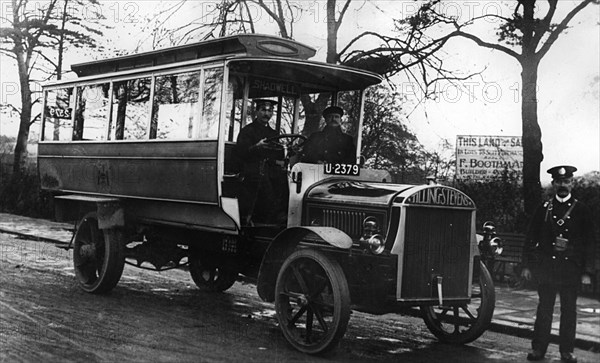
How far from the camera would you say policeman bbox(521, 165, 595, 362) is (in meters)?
6.38

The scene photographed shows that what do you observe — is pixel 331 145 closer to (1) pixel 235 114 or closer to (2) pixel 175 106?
(1) pixel 235 114

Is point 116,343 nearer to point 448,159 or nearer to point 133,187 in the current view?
point 133,187

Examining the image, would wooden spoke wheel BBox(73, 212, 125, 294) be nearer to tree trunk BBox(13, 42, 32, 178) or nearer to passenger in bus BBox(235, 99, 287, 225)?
passenger in bus BBox(235, 99, 287, 225)

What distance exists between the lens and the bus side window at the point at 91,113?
936cm

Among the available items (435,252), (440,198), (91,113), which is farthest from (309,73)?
(91,113)

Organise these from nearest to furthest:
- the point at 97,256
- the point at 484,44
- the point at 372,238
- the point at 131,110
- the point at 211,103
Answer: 1. the point at 372,238
2. the point at 211,103
3. the point at 131,110
4. the point at 97,256
5. the point at 484,44

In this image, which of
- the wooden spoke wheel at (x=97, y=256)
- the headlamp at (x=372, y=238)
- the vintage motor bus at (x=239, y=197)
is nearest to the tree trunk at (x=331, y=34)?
the vintage motor bus at (x=239, y=197)

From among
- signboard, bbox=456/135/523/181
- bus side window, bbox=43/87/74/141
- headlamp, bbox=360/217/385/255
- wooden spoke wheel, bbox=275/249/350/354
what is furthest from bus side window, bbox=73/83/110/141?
signboard, bbox=456/135/523/181

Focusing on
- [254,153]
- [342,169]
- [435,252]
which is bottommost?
[435,252]

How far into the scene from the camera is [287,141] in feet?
28.5

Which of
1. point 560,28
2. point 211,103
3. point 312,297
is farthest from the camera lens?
point 560,28

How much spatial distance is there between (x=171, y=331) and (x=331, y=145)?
2541mm

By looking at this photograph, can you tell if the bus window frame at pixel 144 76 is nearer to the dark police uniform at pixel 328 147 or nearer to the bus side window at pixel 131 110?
the bus side window at pixel 131 110

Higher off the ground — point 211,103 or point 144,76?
point 144,76
